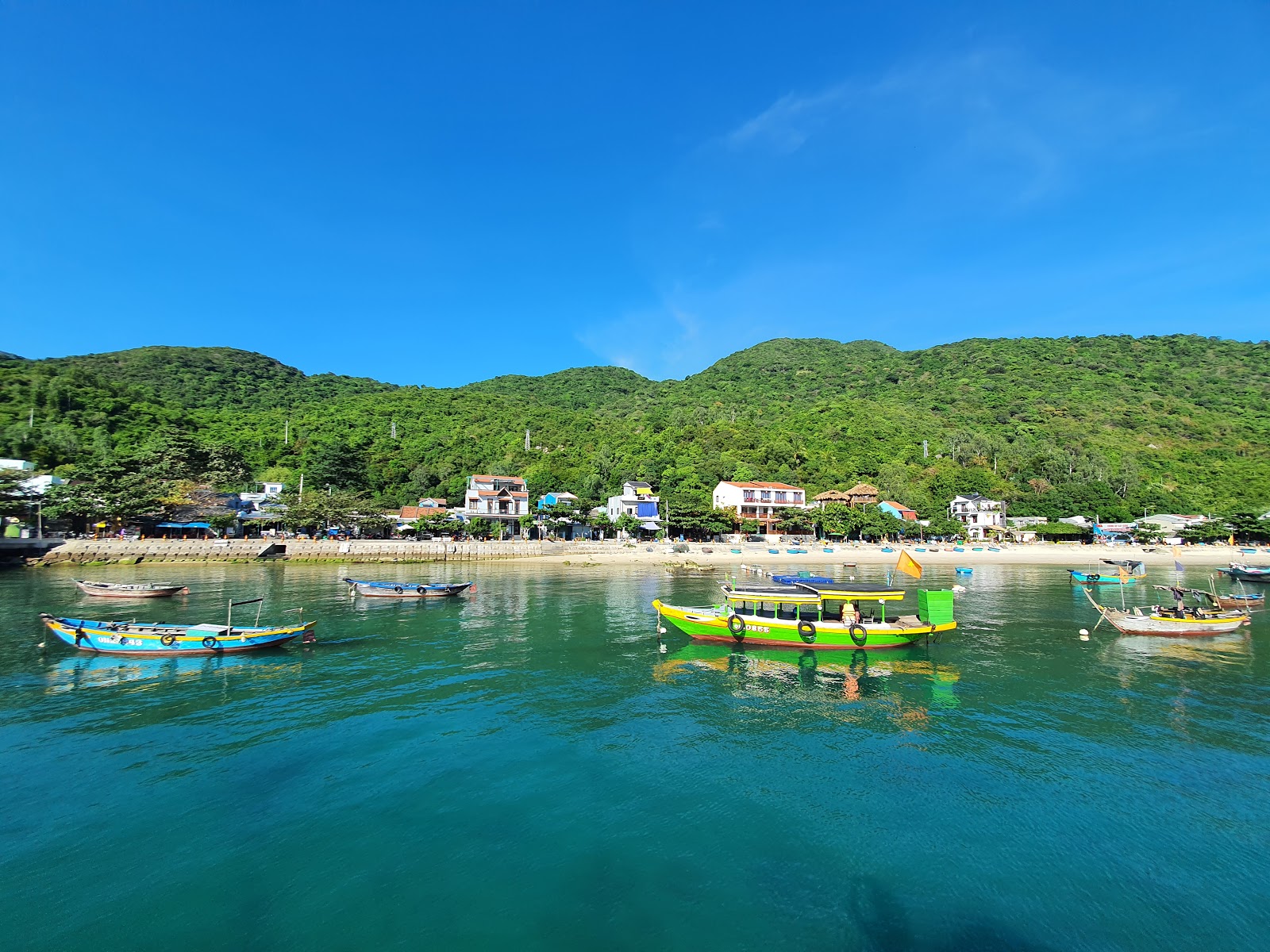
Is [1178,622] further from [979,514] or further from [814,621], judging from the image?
[979,514]

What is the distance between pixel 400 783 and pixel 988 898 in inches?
459

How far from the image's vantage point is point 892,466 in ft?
330

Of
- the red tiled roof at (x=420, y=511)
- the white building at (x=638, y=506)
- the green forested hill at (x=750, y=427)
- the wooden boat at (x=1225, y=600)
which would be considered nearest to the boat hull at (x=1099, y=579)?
the wooden boat at (x=1225, y=600)

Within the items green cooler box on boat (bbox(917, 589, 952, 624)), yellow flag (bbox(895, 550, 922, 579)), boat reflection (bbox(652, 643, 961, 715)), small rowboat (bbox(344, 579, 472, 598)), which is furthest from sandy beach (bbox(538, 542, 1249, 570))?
boat reflection (bbox(652, 643, 961, 715))

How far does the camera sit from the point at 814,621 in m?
25.1

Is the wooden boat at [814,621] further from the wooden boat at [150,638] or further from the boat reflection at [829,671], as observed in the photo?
the wooden boat at [150,638]

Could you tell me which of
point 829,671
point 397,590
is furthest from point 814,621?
point 397,590

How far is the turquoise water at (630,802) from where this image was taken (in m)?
9.02

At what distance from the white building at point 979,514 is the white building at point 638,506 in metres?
46.9

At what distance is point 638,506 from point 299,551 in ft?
138

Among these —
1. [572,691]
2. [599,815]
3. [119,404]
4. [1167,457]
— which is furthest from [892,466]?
[119,404]

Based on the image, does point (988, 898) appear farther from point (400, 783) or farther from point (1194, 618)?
point (1194, 618)

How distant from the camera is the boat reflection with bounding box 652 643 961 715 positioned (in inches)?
788

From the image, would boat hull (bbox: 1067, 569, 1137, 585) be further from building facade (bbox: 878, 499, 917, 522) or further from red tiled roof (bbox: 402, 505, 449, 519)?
red tiled roof (bbox: 402, 505, 449, 519)
